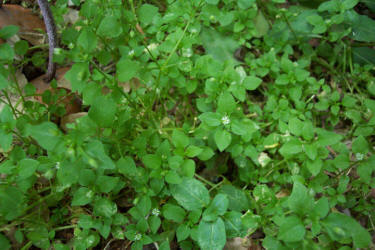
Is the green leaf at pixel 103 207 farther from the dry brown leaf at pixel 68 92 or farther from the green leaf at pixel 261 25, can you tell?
the green leaf at pixel 261 25

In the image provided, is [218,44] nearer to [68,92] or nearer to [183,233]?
[68,92]

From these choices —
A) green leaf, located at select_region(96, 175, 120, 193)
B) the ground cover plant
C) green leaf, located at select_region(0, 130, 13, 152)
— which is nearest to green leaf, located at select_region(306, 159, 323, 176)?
the ground cover plant

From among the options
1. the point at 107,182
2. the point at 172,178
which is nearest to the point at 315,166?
the point at 172,178

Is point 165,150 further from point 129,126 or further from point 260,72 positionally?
point 260,72

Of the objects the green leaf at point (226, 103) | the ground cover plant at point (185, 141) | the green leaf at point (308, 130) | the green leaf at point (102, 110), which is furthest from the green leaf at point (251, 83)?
the green leaf at point (102, 110)

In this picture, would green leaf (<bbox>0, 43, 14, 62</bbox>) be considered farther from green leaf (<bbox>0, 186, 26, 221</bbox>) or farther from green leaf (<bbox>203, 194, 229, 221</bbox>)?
green leaf (<bbox>203, 194, 229, 221</bbox>)

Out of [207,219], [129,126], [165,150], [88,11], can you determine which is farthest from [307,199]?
[88,11]
